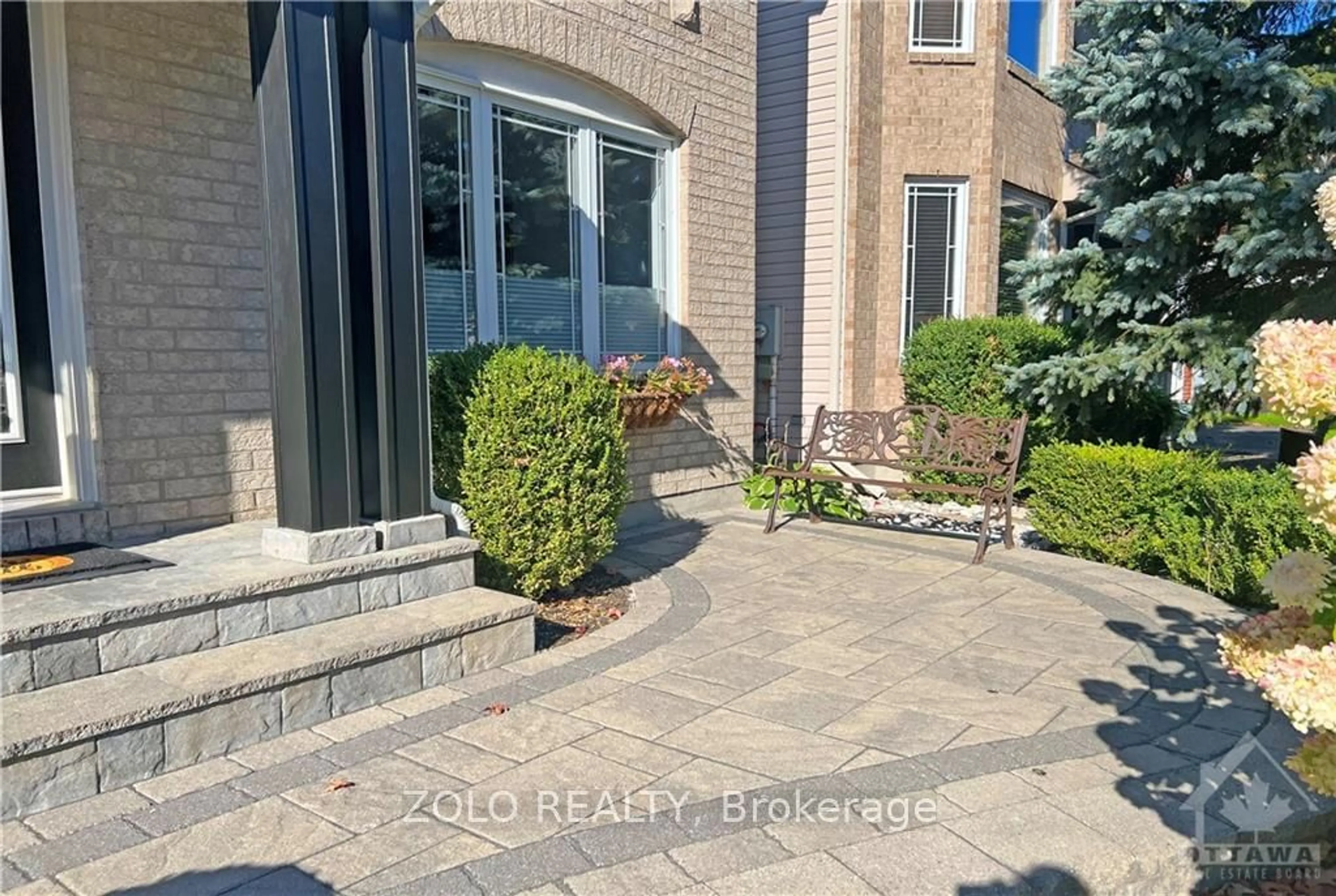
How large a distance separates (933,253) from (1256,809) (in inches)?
292

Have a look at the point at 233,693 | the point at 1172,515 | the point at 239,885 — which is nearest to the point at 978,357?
the point at 1172,515

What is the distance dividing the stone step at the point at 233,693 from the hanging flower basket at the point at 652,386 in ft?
8.25

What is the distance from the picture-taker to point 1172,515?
5.11m

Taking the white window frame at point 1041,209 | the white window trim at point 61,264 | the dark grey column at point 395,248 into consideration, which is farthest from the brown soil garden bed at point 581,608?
the white window frame at point 1041,209

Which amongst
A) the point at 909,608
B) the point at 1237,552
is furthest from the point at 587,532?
the point at 1237,552

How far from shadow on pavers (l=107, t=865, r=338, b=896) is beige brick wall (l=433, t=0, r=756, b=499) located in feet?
15.0

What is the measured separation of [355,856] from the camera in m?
2.27

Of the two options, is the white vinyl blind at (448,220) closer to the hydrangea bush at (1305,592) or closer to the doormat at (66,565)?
the doormat at (66,565)

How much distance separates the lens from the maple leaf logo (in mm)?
2440

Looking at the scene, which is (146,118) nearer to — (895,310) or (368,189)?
(368,189)

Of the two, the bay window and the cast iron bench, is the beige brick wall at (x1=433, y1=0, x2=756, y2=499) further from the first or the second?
the bay window

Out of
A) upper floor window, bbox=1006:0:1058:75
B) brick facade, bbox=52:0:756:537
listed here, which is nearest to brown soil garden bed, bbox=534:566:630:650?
brick facade, bbox=52:0:756:537

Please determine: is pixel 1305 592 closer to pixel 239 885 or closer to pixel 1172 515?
pixel 239 885

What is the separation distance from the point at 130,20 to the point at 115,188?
2.59 ft
